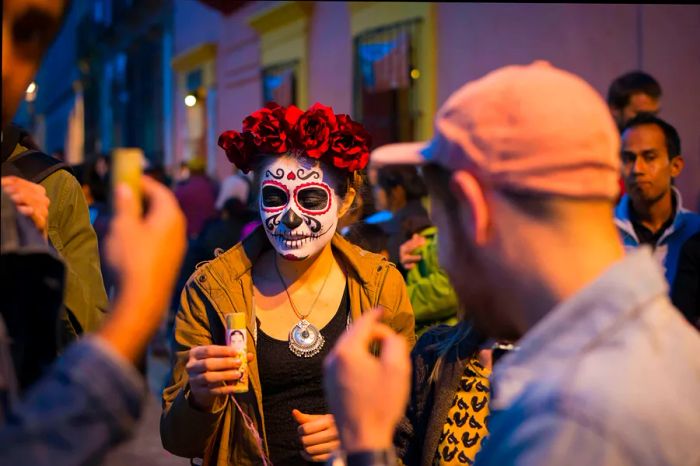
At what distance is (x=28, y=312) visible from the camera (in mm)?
1819

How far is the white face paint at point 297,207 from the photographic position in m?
3.77

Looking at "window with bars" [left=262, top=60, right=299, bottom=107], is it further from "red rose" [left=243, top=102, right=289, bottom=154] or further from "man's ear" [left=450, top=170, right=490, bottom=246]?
"man's ear" [left=450, top=170, right=490, bottom=246]

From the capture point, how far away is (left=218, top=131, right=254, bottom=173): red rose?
385cm

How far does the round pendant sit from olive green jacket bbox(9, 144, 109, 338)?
659mm

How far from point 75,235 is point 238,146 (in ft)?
2.36

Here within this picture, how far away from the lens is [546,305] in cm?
184

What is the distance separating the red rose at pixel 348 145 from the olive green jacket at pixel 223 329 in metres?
0.33

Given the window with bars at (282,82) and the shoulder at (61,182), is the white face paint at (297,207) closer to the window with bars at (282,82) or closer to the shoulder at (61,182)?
the shoulder at (61,182)

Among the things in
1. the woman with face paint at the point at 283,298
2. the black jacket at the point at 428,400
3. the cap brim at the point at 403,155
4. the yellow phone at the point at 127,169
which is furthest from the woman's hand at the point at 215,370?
the yellow phone at the point at 127,169

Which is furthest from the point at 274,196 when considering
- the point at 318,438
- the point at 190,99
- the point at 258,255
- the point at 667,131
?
the point at 190,99

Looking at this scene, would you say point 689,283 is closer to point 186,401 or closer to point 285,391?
point 285,391

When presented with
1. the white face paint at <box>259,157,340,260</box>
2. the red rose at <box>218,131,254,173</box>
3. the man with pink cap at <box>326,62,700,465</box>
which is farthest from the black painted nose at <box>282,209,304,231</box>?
the man with pink cap at <box>326,62,700,465</box>

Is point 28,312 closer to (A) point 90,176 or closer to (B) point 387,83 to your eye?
(A) point 90,176

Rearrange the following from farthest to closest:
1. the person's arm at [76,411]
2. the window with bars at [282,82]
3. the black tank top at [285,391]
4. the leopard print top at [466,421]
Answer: the window with bars at [282,82] < the black tank top at [285,391] < the leopard print top at [466,421] < the person's arm at [76,411]
